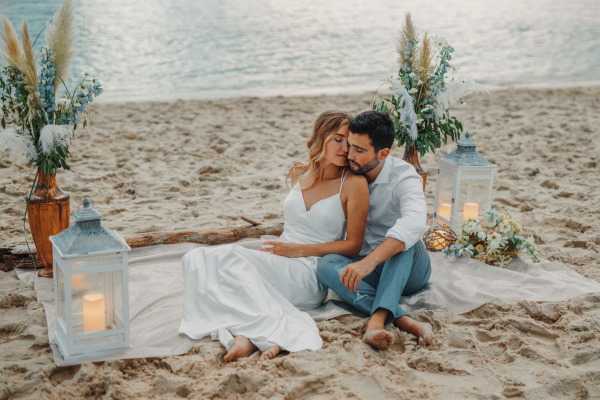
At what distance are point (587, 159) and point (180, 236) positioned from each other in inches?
164

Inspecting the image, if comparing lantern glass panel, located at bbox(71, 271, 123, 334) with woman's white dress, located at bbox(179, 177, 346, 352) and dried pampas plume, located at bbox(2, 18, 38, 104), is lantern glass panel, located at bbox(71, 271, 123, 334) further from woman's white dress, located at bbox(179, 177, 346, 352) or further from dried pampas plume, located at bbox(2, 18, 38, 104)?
dried pampas plume, located at bbox(2, 18, 38, 104)

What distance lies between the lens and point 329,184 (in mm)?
3822

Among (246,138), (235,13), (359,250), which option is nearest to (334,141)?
(359,250)

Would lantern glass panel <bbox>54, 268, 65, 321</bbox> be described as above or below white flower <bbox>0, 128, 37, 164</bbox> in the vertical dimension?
below

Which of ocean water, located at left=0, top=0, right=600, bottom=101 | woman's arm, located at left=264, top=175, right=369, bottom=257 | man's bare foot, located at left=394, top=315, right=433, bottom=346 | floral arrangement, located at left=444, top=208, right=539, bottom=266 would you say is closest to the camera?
man's bare foot, located at left=394, top=315, right=433, bottom=346

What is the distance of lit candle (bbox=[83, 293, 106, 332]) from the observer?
10.2 feet

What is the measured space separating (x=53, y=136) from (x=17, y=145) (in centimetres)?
21

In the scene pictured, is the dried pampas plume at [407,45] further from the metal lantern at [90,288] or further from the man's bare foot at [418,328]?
the metal lantern at [90,288]

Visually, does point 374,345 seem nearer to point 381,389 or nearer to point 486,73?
point 381,389

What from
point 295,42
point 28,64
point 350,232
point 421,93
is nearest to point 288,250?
point 350,232

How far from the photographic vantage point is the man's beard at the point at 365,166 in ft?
12.2

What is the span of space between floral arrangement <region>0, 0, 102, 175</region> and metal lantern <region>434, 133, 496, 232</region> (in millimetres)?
2162

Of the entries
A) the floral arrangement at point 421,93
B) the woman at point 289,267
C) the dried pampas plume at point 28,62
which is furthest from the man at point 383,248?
the dried pampas plume at point 28,62

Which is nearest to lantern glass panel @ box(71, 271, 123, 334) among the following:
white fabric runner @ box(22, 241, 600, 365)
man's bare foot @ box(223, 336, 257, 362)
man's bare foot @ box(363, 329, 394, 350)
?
white fabric runner @ box(22, 241, 600, 365)
